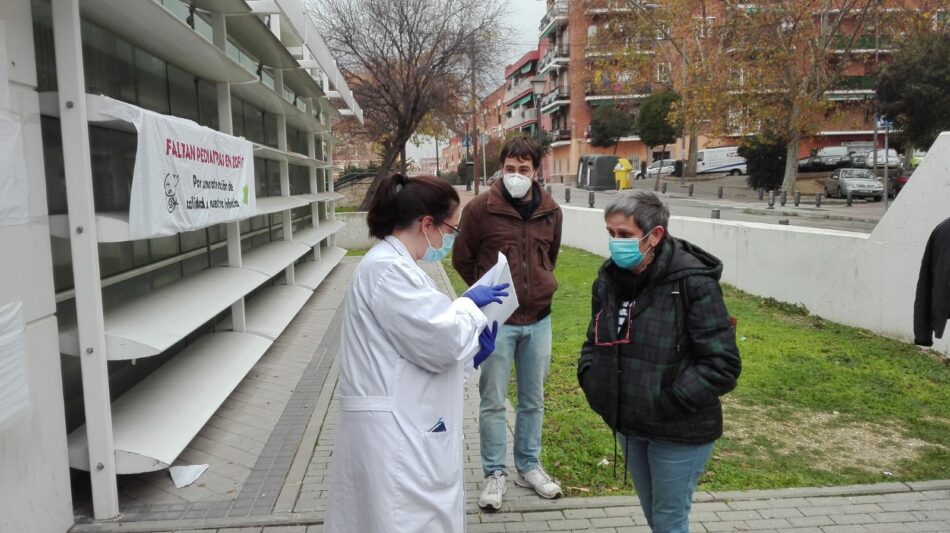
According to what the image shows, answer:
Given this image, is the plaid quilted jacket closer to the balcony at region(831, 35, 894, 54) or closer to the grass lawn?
the grass lawn

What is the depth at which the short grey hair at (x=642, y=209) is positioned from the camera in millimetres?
2854

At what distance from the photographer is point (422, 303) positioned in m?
2.40

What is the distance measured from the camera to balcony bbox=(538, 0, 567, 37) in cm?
6414

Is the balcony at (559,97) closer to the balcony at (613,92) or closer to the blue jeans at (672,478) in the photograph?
the balcony at (613,92)

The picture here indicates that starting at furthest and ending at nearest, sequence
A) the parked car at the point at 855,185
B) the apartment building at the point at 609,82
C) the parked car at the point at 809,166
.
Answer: the parked car at the point at 809,166
the apartment building at the point at 609,82
the parked car at the point at 855,185

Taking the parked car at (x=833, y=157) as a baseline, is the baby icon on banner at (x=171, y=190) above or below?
below

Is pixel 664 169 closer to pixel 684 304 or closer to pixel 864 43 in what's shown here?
pixel 864 43

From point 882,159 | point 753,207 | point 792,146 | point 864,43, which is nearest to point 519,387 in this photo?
point 753,207

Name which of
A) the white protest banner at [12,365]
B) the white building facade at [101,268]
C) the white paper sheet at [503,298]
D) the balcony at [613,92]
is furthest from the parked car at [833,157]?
the white protest banner at [12,365]

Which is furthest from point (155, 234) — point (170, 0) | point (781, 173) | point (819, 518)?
point (781, 173)

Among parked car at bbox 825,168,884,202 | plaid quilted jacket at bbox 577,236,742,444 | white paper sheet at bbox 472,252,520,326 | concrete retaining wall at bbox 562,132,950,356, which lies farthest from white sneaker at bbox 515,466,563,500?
parked car at bbox 825,168,884,202

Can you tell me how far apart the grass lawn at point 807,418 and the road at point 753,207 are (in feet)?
24.9

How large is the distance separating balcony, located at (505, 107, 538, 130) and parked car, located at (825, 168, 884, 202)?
139 feet

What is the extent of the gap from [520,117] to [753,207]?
53.4m
